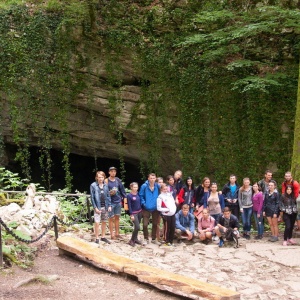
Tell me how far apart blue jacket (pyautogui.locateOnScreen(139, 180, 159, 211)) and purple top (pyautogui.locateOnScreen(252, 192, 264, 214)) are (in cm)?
207

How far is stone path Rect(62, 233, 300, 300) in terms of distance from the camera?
6383mm

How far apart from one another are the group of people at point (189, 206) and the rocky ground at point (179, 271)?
30 centimetres

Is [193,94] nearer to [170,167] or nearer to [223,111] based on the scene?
[223,111]

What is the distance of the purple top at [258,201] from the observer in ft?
30.0

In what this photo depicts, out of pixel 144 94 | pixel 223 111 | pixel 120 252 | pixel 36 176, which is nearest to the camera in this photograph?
pixel 120 252

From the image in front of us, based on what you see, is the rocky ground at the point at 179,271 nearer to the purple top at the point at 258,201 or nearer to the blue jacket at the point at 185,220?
the blue jacket at the point at 185,220

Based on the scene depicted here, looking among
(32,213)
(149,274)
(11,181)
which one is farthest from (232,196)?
(11,181)

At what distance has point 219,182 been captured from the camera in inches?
537

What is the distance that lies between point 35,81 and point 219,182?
22.6ft

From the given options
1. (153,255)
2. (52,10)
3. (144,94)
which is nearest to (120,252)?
(153,255)

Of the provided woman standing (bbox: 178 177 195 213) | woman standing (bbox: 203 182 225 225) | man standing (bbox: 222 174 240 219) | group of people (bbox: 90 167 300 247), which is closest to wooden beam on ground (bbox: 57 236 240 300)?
group of people (bbox: 90 167 300 247)

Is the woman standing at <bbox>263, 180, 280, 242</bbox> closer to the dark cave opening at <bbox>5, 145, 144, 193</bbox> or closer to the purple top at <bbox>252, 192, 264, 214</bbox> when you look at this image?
the purple top at <bbox>252, 192, 264, 214</bbox>

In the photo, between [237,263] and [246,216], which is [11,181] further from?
[237,263]

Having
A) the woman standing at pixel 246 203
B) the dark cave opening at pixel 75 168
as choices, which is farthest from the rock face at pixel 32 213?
the dark cave opening at pixel 75 168
